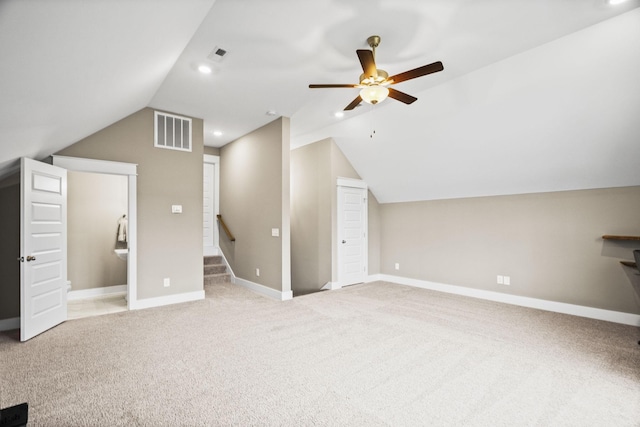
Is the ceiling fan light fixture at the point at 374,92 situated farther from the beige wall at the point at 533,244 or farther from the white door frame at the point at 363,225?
the beige wall at the point at 533,244

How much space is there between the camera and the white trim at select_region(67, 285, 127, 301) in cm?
514

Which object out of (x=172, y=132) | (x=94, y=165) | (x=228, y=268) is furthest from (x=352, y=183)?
(x=94, y=165)

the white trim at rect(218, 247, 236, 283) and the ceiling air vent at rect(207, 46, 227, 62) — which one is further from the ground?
the ceiling air vent at rect(207, 46, 227, 62)

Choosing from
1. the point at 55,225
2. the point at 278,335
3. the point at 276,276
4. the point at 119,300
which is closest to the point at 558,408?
the point at 278,335

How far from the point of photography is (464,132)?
4.39 meters

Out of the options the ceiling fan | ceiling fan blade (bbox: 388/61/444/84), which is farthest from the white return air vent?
ceiling fan blade (bbox: 388/61/444/84)

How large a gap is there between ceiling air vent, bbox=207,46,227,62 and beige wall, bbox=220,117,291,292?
1.88m

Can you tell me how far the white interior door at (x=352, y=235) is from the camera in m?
6.08

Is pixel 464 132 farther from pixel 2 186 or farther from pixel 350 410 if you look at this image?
pixel 2 186

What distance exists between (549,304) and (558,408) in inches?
113

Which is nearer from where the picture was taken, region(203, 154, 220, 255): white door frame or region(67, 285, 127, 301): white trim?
region(67, 285, 127, 301): white trim

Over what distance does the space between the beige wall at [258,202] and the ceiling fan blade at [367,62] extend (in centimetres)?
252

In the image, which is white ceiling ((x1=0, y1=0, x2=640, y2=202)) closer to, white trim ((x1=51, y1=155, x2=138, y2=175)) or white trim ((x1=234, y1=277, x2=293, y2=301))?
white trim ((x1=51, y1=155, x2=138, y2=175))

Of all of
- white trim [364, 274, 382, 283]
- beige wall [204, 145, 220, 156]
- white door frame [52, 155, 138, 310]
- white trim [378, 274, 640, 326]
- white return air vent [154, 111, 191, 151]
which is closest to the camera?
white trim [378, 274, 640, 326]
